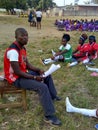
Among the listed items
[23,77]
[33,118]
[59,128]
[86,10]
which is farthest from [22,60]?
[86,10]

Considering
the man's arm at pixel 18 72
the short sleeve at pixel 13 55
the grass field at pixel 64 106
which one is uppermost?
the short sleeve at pixel 13 55

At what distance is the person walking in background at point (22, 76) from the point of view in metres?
4.39

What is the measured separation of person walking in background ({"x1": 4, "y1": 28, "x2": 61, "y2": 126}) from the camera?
4391 mm

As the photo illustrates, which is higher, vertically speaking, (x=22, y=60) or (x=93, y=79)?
(x=22, y=60)

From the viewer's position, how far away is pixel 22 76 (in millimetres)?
4539

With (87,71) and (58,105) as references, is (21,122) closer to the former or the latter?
(58,105)

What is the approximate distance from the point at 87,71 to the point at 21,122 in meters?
3.47

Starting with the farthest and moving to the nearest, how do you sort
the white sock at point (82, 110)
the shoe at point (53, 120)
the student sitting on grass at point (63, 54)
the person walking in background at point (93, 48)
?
the person walking in background at point (93, 48) → the student sitting on grass at point (63, 54) → the white sock at point (82, 110) → the shoe at point (53, 120)

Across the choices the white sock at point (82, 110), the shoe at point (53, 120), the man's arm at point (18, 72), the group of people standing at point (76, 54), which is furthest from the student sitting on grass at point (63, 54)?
the shoe at point (53, 120)

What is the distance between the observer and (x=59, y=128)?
430cm

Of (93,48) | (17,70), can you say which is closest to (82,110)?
(17,70)

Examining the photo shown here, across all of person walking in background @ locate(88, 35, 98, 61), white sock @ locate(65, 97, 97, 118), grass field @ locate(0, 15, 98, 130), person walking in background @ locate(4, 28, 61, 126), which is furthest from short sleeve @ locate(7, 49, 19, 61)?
person walking in background @ locate(88, 35, 98, 61)

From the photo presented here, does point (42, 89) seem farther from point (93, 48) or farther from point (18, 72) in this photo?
point (93, 48)

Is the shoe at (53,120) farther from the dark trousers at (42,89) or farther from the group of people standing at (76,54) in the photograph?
the group of people standing at (76,54)
